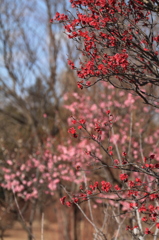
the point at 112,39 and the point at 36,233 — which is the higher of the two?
the point at 112,39

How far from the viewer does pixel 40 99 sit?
35.7 feet

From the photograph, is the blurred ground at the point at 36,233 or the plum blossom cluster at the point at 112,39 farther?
the blurred ground at the point at 36,233

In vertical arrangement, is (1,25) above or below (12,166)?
above

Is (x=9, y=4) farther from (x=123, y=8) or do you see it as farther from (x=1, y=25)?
(x=123, y=8)

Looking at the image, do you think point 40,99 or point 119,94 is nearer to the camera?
point 119,94

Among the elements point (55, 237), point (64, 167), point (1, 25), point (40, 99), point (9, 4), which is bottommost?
point (55, 237)

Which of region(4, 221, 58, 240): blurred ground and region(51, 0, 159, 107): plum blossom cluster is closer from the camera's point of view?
region(51, 0, 159, 107): plum blossom cluster

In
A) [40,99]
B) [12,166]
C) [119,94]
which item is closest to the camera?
[119,94]

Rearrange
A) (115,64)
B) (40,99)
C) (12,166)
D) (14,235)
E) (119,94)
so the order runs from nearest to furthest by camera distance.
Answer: (115,64) < (119,94) < (12,166) < (40,99) < (14,235)

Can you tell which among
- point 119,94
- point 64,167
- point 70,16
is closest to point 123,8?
point 70,16

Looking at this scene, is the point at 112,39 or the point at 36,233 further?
the point at 36,233

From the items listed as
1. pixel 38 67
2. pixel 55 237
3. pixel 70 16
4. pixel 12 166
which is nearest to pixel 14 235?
pixel 55 237

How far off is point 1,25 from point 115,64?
855cm

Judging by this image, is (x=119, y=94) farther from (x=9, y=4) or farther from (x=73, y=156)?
(x=9, y=4)
